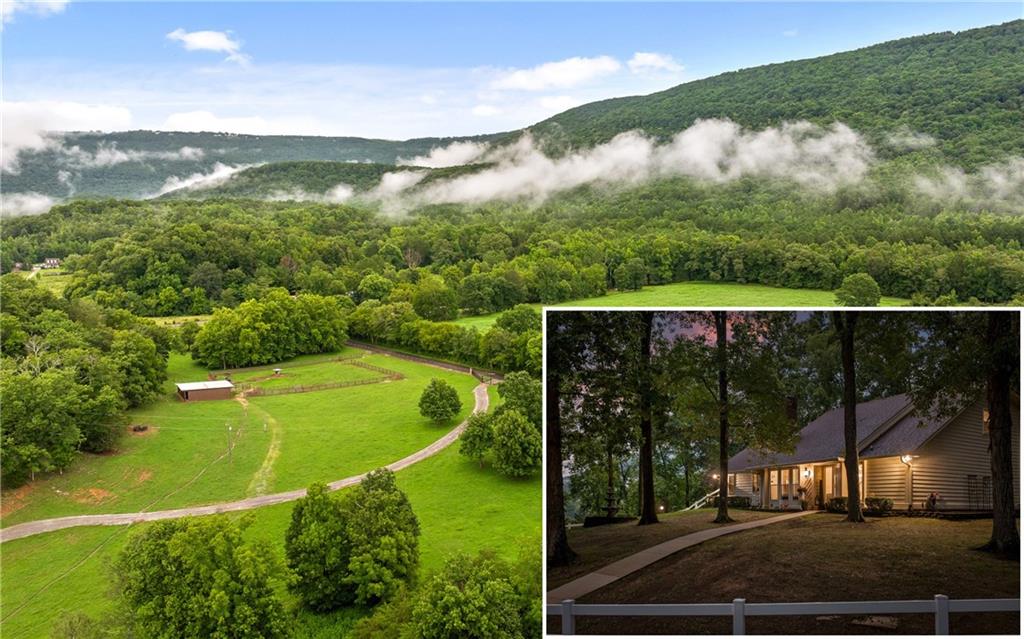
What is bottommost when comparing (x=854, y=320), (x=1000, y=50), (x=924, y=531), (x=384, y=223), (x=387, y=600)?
(x=387, y=600)

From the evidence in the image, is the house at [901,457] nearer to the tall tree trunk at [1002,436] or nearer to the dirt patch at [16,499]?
the tall tree trunk at [1002,436]

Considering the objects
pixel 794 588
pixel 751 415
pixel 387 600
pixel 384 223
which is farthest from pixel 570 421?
pixel 384 223

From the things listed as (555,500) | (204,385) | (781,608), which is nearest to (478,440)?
(204,385)

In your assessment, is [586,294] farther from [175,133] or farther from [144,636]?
[175,133]

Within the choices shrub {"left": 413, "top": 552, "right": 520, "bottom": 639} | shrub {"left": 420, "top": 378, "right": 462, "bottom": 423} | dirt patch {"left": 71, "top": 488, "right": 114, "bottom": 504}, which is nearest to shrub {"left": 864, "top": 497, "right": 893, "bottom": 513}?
shrub {"left": 413, "top": 552, "right": 520, "bottom": 639}

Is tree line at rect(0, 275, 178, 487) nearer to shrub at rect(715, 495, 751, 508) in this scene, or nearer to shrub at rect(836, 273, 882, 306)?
shrub at rect(715, 495, 751, 508)

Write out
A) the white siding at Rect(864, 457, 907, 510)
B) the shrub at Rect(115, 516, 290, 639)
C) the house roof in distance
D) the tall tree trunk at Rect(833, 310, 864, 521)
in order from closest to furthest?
the tall tree trunk at Rect(833, 310, 864, 521) < the white siding at Rect(864, 457, 907, 510) < the shrub at Rect(115, 516, 290, 639) < the house roof in distance

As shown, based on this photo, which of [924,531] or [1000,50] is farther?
[1000,50]
